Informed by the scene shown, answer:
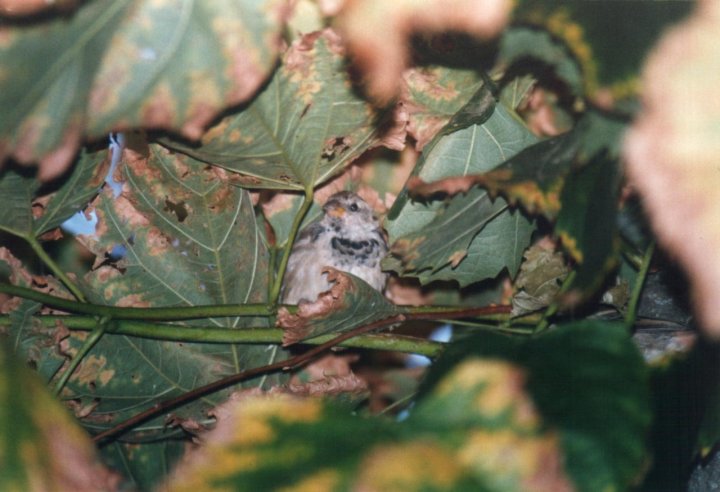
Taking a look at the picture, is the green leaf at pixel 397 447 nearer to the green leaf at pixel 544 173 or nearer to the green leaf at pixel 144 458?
the green leaf at pixel 544 173

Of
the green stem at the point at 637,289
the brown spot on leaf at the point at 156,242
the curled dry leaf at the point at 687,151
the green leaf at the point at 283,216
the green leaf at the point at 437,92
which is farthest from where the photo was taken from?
the green leaf at the point at 283,216

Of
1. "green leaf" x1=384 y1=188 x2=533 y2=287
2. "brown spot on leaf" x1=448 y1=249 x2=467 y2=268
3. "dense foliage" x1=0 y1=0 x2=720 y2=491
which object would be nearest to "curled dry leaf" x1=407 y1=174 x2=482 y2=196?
"dense foliage" x1=0 y1=0 x2=720 y2=491

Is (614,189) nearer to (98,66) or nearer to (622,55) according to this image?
(622,55)

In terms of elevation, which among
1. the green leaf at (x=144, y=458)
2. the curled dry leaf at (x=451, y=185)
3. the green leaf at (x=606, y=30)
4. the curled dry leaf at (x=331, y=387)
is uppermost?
the green leaf at (x=606, y=30)

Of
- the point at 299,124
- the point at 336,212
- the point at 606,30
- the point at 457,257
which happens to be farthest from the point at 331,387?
the point at 336,212

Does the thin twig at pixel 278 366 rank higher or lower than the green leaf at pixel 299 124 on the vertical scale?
lower

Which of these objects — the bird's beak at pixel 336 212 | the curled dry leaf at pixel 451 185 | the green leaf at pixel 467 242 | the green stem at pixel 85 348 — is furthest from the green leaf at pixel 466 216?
the bird's beak at pixel 336 212

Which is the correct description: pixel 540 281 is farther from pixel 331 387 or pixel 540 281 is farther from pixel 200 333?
pixel 200 333
